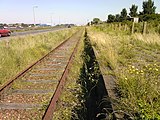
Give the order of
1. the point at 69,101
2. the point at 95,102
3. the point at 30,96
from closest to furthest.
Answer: the point at 69,101 < the point at 95,102 < the point at 30,96

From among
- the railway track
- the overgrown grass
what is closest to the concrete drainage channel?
the overgrown grass

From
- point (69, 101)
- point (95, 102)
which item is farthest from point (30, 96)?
point (95, 102)

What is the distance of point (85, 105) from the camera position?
18.5ft

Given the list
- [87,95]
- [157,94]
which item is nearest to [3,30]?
[87,95]

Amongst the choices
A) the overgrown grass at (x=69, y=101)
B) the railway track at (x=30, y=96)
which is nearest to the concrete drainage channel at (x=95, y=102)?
the overgrown grass at (x=69, y=101)

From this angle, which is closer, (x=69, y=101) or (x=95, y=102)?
(x=69, y=101)

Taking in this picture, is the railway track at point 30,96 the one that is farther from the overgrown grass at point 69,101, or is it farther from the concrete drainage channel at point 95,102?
the concrete drainage channel at point 95,102

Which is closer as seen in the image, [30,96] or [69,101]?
[69,101]

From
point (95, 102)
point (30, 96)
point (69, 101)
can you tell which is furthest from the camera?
point (30, 96)

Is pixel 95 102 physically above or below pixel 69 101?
below

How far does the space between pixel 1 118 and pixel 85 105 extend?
1862mm

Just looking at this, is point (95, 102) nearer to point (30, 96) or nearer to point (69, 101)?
point (69, 101)

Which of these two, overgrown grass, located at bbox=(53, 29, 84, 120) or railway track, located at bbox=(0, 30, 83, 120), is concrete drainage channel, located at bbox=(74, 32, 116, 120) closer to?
overgrown grass, located at bbox=(53, 29, 84, 120)

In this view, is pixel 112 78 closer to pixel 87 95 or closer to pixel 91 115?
pixel 87 95
